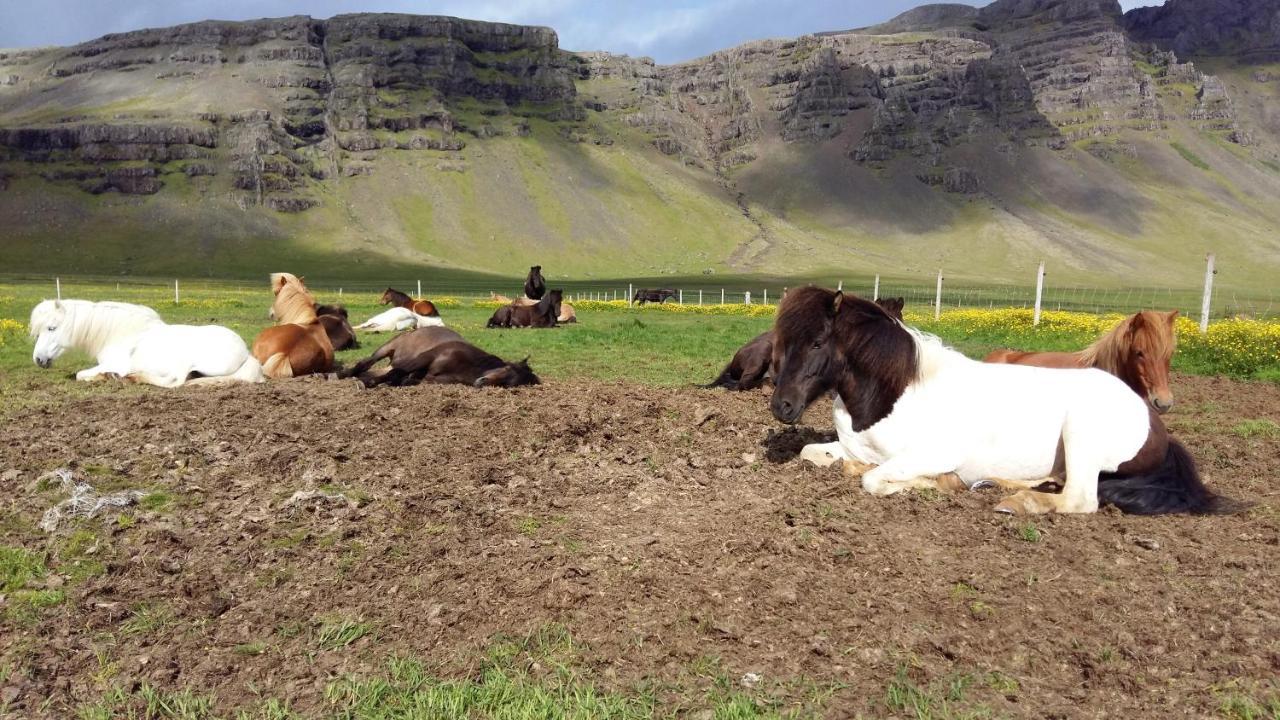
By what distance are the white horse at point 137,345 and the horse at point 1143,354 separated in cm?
1147

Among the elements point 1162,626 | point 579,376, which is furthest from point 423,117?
point 1162,626

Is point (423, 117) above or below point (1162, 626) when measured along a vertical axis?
above

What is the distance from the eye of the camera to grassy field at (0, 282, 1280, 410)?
1445 cm

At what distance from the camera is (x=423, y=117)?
189000mm

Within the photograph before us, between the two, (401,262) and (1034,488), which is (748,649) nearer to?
(1034,488)

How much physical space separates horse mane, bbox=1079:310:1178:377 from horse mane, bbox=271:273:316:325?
505 inches

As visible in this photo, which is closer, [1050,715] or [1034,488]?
[1050,715]

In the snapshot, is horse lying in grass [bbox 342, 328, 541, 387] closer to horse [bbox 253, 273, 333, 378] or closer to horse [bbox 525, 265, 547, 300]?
horse [bbox 253, 273, 333, 378]

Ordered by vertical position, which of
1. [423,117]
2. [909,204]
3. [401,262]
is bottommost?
[401,262]

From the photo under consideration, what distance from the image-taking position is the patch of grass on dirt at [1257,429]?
409 inches

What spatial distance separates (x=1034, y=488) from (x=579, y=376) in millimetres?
9737

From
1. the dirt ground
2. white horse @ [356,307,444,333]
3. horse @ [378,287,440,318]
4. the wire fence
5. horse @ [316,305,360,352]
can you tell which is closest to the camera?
the dirt ground

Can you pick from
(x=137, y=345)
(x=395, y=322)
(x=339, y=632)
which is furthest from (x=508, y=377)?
(x=395, y=322)

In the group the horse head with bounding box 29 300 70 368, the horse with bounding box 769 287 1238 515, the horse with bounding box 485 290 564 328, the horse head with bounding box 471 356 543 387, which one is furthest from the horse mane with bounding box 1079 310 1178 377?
the horse with bounding box 485 290 564 328
